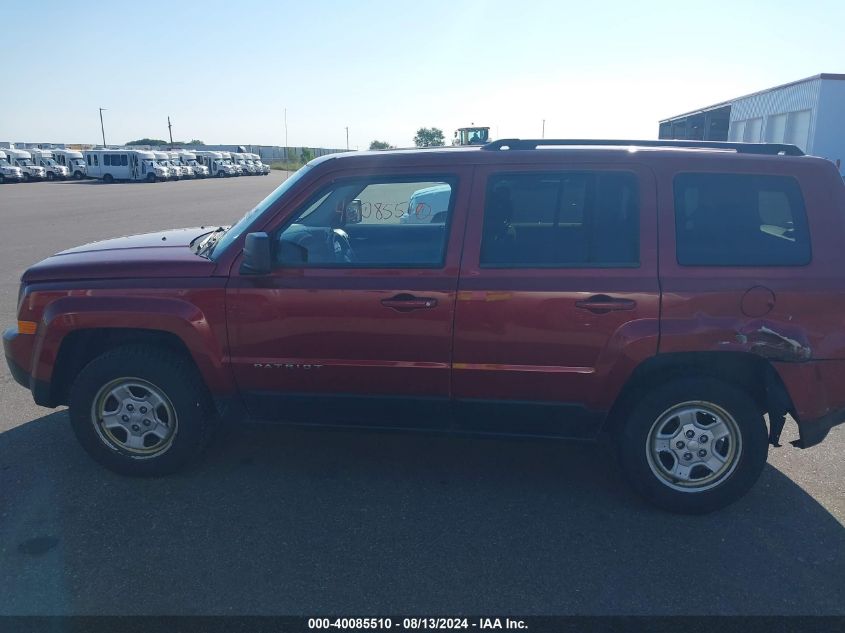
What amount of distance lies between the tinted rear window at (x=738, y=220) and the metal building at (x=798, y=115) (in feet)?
51.0

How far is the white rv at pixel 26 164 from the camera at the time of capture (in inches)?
1857

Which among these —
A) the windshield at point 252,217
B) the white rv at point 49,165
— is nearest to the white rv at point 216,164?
the white rv at point 49,165

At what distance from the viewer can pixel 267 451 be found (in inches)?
181

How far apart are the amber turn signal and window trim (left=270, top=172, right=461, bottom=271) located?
1.55m

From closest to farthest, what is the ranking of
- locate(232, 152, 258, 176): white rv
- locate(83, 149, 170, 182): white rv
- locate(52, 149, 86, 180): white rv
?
locate(83, 149, 170, 182): white rv < locate(52, 149, 86, 180): white rv < locate(232, 152, 258, 176): white rv

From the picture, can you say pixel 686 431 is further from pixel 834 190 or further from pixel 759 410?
pixel 834 190

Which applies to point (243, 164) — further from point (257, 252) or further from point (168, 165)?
point (257, 252)

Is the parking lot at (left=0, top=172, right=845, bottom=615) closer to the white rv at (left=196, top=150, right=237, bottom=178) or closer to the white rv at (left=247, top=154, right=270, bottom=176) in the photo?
the white rv at (left=196, top=150, right=237, bottom=178)

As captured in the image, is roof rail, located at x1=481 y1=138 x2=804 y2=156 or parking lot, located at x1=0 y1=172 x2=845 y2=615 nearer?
parking lot, located at x1=0 y1=172 x2=845 y2=615

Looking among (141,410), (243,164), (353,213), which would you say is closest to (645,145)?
(353,213)

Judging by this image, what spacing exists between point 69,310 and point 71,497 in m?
1.06

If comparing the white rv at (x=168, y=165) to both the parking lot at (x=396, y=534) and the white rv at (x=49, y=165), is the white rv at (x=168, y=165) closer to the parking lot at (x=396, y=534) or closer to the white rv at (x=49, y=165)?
the white rv at (x=49, y=165)

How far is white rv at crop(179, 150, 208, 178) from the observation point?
59656mm

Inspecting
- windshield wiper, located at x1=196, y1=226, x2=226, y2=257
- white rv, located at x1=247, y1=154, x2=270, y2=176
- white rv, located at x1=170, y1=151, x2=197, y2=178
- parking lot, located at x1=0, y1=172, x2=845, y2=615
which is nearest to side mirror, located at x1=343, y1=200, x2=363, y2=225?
windshield wiper, located at x1=196, y1=226, x2=226, y2=257
